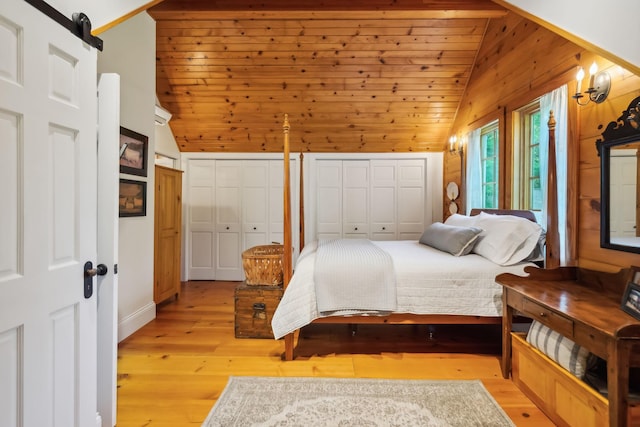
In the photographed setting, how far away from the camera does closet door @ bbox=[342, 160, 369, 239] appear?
4934mm

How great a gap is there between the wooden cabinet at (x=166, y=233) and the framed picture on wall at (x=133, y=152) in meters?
0.41

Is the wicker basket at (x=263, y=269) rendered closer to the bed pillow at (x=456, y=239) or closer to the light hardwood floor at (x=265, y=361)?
the light hardwood floor at (x=265, y=361)

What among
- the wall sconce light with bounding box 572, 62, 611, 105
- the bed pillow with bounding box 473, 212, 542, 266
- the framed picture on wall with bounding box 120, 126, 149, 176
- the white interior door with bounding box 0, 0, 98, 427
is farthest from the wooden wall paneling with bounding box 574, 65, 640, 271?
the framed picture on wall with bounding box 120, 126, 149, 176

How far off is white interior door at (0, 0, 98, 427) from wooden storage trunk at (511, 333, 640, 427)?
2.28 metres

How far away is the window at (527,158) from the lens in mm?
2895

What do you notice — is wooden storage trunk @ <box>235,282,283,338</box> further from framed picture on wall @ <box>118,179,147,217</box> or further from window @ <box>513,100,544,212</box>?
window @ <box>513,100,544,212</box>

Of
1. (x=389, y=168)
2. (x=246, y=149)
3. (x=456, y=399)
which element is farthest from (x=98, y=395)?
(x=389, y=168)

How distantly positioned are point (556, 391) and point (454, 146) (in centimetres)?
329

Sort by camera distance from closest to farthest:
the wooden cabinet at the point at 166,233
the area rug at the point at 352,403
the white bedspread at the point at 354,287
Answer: the area rug at the point at 352,403
the white bedspread at the point at 354,287
the wooden cabinet at the point at 166,233

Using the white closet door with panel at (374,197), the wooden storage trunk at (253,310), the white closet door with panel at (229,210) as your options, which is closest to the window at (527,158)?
the white closet door with panel at (374,197)

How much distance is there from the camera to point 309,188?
194 inches

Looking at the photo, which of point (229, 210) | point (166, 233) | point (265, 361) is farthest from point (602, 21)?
point (229, 210)

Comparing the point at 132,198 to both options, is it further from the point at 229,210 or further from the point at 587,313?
the point at 587,313

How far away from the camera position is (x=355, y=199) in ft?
16.3
